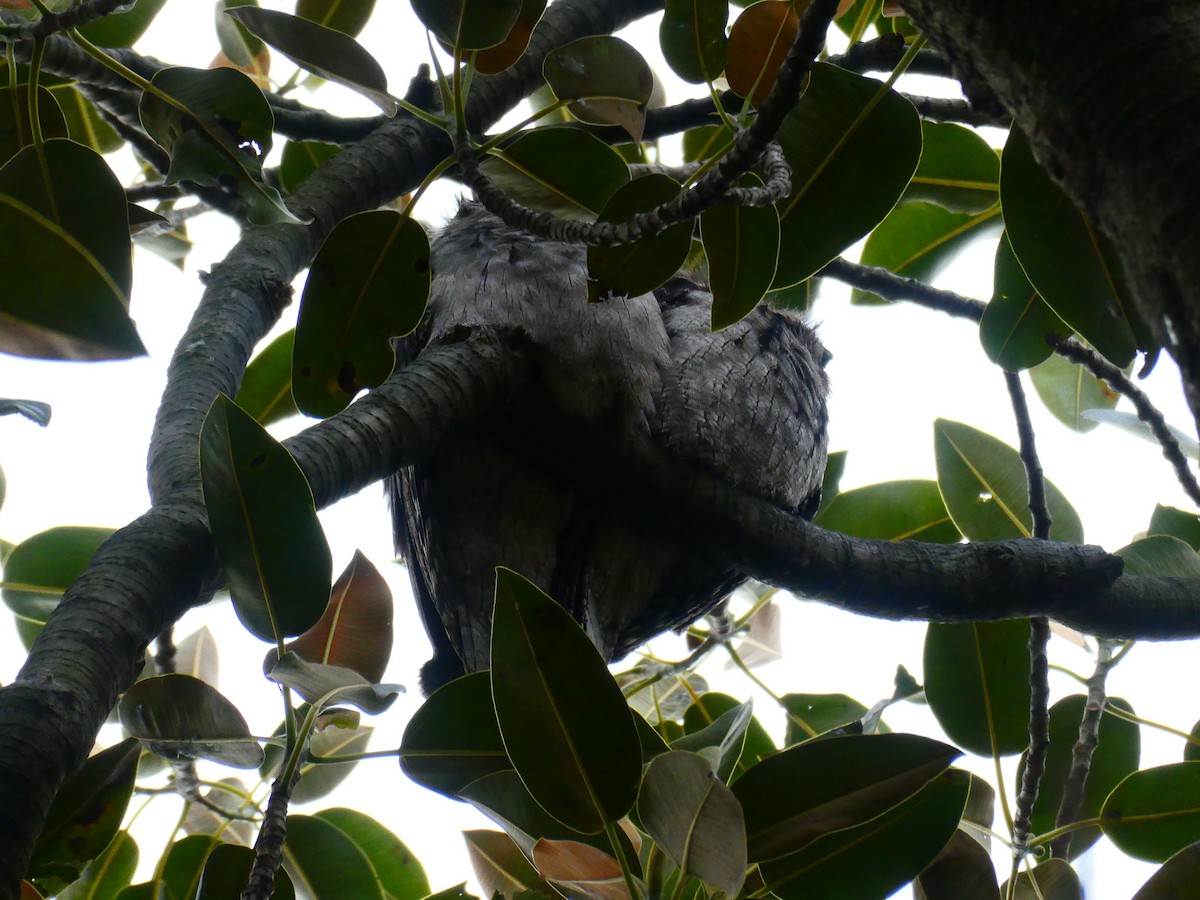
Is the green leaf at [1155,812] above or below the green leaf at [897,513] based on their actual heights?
below

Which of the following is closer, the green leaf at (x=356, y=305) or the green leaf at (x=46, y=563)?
the green leaf at (x=356, y=305)

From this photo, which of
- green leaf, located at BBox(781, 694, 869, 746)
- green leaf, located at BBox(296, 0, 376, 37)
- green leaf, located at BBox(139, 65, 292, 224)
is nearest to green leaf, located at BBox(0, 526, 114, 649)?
green leaf, located at BBox(139, 65, 292, 224)

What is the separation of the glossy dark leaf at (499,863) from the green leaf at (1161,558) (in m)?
1.21

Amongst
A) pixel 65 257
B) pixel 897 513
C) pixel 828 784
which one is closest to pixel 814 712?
pixel 897 513

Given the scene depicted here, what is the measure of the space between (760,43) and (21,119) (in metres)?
1.07

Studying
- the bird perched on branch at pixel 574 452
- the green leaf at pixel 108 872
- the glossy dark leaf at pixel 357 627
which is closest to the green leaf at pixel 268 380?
the bird perched on branch at pixel 574 452

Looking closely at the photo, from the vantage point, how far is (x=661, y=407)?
1728mm

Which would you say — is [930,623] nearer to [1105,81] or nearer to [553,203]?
[553,203]

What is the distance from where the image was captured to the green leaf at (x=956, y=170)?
1833 millimetres

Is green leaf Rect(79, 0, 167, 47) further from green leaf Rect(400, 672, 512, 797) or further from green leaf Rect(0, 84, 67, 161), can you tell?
green leaf Rect(400, 672, 512, 797)

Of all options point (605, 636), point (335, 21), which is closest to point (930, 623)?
point (605, 636)

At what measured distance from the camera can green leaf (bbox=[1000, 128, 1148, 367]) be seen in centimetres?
134

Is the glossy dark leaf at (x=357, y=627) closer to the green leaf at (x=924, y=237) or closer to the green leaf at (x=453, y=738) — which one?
the green leaf at (x=453, y=738)

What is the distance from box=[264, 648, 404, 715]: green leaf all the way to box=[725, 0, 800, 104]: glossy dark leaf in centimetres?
94
